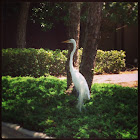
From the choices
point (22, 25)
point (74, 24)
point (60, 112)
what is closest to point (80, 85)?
point (60, 112)

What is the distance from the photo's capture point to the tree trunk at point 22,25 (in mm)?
2724

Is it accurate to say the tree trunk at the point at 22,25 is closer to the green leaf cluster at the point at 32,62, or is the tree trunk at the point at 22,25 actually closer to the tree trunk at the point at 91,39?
the green leaf cluster at the point at 32,62

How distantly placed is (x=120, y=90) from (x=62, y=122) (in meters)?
1.46

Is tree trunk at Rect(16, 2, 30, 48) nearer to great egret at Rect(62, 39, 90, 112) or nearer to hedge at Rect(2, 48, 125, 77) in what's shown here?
hedge at Rect(2, 48, 125, 77)

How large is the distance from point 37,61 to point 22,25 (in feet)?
1.86

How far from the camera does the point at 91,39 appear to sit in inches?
127

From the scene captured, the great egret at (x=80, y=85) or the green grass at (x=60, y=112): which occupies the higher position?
the great egret at (x=80, y=85)

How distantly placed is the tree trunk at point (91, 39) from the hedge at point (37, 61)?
20cm

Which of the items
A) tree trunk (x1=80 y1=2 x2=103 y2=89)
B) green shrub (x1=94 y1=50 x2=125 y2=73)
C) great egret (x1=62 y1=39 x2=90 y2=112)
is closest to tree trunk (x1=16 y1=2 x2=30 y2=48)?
great egret (x1=62 y1=39 x2=90 y2=112)

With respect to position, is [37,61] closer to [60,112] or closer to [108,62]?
[60,112]

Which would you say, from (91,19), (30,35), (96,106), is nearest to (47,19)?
(30,35)

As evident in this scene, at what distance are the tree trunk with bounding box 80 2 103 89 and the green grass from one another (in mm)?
449

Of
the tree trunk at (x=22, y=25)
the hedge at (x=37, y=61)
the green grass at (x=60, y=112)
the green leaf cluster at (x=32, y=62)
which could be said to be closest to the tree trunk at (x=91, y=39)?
the hedge at (x=37, y=61)

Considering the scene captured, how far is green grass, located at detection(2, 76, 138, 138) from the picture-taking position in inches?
99.7
